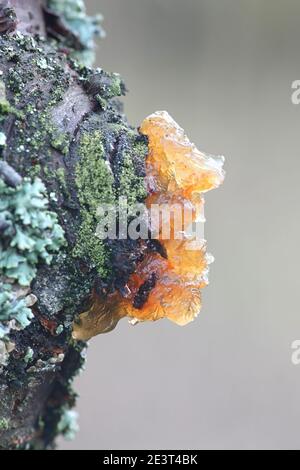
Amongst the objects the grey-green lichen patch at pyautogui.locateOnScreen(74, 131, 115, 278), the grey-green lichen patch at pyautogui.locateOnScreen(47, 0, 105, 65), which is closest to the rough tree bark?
the grey-green lichen patch at pyautogui.locateOnScreen(74, 131, 115, 278)

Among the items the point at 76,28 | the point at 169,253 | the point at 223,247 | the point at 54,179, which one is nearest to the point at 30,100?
the point at 54,179

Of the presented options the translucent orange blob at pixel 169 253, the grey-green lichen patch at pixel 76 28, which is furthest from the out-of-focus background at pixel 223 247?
the translucent orange blob at pixel 169 253

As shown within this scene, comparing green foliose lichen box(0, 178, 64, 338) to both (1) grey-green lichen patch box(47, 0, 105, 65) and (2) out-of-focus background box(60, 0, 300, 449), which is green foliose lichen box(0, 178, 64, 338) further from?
(2) out-of-focus background box(60, 0, 300, 449)

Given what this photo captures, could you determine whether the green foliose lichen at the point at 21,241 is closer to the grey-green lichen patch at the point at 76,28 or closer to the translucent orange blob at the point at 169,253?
the translucent orange blob at the point at 169,253

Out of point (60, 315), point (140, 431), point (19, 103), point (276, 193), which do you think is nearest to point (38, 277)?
point (60, 315)
